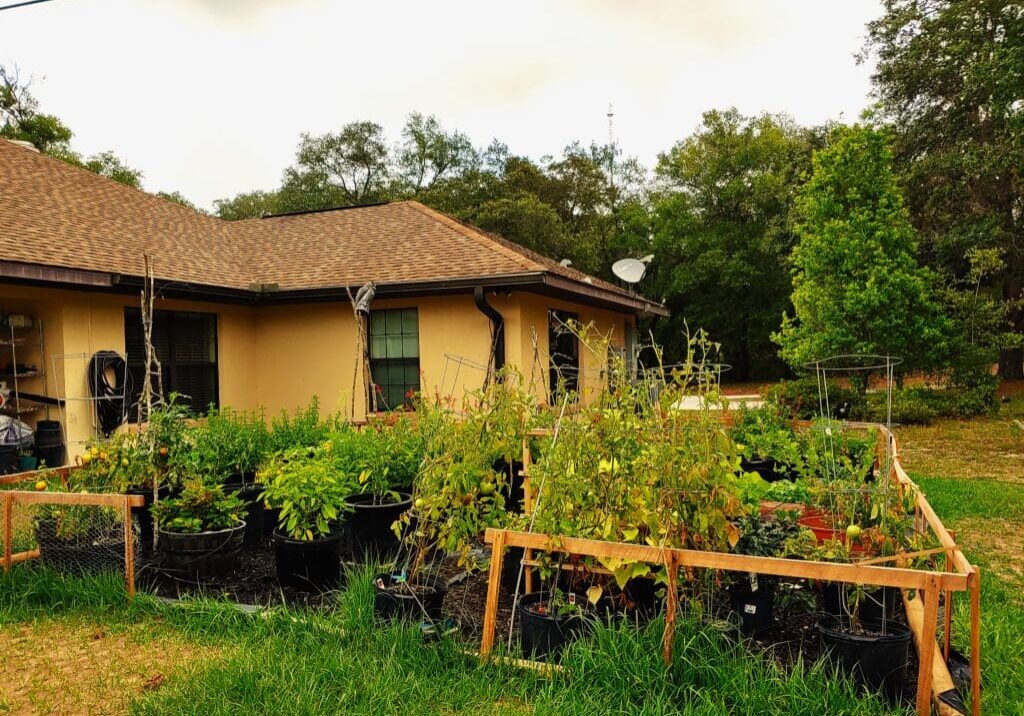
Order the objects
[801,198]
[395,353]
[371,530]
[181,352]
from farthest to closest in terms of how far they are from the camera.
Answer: [801,198], [395,353], [181,352], [371,530]

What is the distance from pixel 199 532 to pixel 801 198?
16.1m

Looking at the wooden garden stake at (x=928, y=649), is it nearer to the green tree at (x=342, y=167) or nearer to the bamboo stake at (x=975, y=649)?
the bamboo stake at (x=975, y=649)

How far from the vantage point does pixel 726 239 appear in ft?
91.9

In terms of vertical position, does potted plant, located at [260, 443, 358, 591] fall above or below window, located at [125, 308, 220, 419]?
below

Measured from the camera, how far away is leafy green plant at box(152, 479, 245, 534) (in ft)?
14.6

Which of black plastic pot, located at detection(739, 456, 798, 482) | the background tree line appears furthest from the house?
the background tree line

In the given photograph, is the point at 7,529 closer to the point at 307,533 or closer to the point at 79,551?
the point at 79,551

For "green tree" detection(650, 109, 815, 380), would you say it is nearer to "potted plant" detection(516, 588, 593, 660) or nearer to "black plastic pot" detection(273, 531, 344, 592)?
"black plastic pot" detection(273, 531, 344, 592)

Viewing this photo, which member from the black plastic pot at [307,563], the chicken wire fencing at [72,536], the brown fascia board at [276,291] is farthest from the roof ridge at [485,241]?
the chicken wire fencing at [72,536]

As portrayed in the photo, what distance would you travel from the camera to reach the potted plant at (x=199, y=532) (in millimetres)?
4355

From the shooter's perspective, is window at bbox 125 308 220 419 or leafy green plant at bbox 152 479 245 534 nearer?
leafy green plant at bbox 152 479 245 534

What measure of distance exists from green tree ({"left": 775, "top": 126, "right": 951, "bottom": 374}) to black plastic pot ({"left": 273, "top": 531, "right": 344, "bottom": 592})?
12.1 metres

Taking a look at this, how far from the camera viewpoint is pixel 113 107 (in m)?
22.5

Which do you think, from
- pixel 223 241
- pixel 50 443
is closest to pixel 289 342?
pixel 223 241
